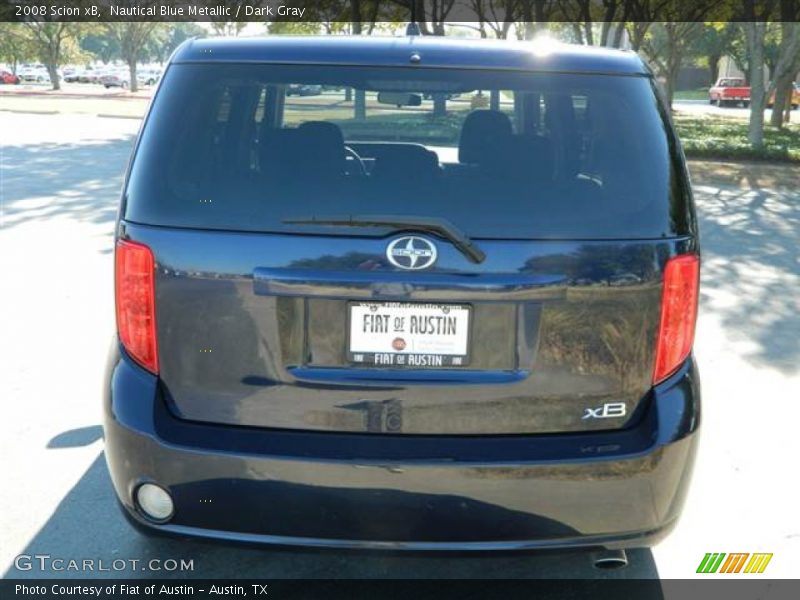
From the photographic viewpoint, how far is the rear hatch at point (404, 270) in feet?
8.42

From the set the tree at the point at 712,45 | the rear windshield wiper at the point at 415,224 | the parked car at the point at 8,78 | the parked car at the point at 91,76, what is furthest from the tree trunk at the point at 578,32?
the parked car at the point at 8,78

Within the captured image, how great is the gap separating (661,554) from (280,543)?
1.60 m

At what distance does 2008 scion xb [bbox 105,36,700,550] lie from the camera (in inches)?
101

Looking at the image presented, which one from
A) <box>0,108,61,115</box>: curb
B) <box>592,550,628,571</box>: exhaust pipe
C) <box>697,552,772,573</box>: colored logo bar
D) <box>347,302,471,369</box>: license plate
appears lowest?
<box>697,552,772,573</box>: colored logo bar

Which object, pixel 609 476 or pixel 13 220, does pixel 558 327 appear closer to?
pixel 609 476

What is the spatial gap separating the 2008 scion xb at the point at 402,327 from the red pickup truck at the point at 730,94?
57861 mm

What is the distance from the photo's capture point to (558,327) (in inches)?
103

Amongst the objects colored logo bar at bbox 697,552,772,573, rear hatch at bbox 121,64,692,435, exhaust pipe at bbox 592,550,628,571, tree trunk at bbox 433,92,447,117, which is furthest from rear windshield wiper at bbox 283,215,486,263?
colored logo bar at bbox 697,552,772,573

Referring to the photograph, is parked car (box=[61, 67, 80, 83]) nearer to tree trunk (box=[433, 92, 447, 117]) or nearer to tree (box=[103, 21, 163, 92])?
tree (box=[103, 21, 163, 92])

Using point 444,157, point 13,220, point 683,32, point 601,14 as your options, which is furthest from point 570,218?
point 683,32

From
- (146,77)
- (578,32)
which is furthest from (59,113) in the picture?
(146,77)

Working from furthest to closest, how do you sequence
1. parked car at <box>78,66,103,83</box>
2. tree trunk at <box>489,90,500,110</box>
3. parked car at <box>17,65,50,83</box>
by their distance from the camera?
parked car at <box>17,65,50,83</box>
parked car at <box>78,66,103,83</box>
tree trunk at <box>489,90,500,110</box>

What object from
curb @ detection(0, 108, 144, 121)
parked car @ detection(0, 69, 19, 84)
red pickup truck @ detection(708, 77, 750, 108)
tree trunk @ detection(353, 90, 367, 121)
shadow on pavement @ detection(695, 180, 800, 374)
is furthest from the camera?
parked car @ detection(0, 69, 19, 84)

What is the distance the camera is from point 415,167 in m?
2.69
